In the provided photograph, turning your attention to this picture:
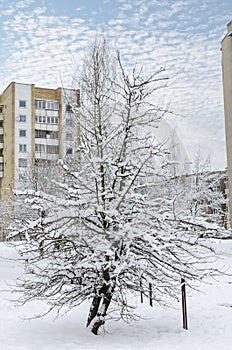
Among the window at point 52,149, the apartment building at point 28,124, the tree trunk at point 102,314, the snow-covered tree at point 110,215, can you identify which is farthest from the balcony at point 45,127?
the tree trunk at point 102,314

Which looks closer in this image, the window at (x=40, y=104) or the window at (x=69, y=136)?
the window at (x=69, y=136)

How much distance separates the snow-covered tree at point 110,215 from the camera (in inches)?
336

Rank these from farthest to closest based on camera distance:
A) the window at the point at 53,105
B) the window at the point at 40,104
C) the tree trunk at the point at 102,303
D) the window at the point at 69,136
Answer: the window at the point at 53,105 → the window at the point at 40,104 → the window at the point at 69,136 → the tree trunk at the point at 102,303

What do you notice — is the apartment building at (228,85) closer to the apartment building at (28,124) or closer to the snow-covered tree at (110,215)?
the snow-covered tree at (110,215)

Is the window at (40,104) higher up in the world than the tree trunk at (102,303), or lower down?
higher up

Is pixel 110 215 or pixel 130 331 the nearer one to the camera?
pixel 110 215

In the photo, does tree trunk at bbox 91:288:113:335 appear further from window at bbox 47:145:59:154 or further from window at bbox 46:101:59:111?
window at bbox 46:101:59:111

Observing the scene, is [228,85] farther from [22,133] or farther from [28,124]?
[22,133]

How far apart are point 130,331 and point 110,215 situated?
2221mm

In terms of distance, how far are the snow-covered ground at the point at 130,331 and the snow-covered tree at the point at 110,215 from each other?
1.54ft

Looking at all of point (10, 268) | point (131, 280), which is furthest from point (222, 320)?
point (10, 268)

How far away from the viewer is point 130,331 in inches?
363

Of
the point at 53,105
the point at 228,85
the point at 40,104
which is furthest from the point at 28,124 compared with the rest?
the point at 228,85

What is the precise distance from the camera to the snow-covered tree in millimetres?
8531
